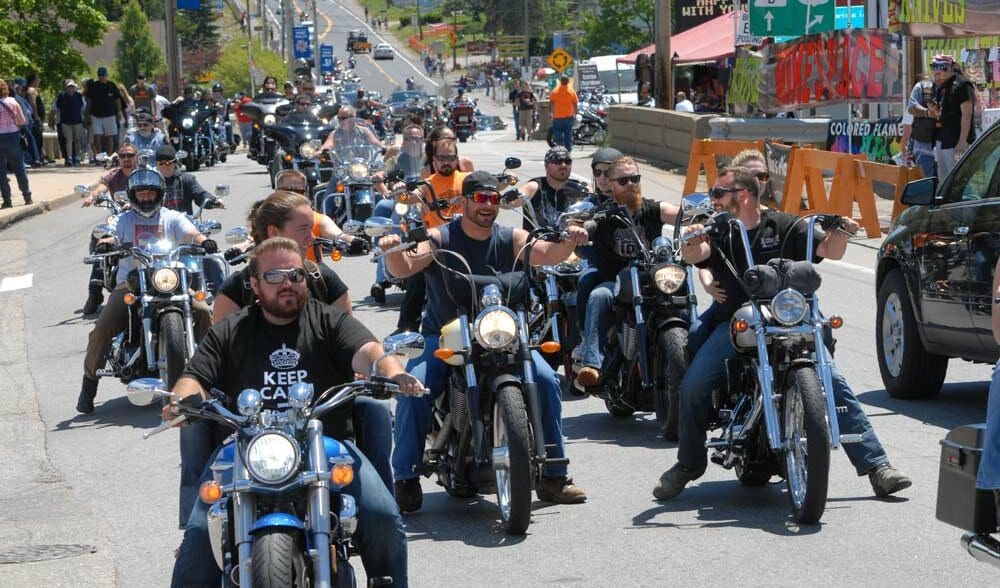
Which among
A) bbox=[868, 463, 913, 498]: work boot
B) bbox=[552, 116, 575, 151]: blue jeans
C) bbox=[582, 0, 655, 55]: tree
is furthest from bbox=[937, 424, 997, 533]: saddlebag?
bbox=[582, 0, 655, 55]: tree

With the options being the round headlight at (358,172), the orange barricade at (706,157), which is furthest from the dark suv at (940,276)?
the orange barricade at (706,157)

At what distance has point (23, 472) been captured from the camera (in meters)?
9.98

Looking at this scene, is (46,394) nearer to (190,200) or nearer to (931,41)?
(190,200)

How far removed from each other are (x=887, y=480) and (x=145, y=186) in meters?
6.39

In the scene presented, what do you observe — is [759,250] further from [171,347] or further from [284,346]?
[171,347]

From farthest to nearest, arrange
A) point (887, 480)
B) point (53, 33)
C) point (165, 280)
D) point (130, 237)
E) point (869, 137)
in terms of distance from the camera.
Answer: point (53, 33) < point (869, 137) < point (130, 237) < point (165, 280) < point (887, 480)

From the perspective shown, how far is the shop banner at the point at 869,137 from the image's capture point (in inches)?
1045

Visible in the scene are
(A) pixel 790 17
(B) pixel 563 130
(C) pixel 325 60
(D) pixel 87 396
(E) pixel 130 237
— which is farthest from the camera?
(C) pixel 325 60

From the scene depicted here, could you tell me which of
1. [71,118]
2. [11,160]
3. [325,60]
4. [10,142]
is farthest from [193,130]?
[325,60]

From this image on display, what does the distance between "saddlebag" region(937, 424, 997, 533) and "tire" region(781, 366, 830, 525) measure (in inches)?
73.8

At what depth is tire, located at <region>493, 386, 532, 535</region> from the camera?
7.54 metres

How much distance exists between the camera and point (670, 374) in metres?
9.51

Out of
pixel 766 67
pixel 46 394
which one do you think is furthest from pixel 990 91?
pixel 46 394

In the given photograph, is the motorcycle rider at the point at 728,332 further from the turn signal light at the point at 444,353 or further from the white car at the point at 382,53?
the white car at the point at 382,53
